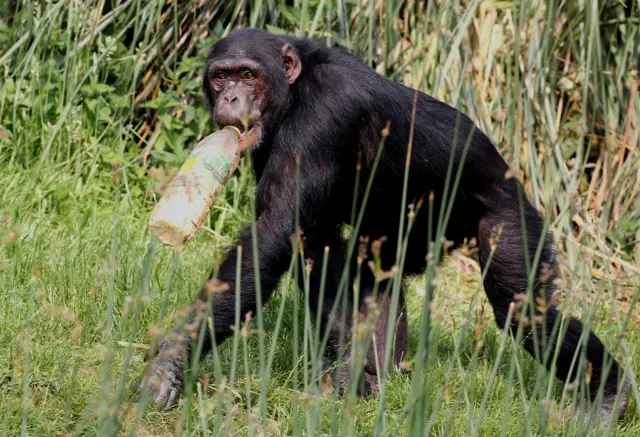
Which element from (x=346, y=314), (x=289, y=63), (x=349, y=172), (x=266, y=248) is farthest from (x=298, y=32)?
(x=266, y=248)

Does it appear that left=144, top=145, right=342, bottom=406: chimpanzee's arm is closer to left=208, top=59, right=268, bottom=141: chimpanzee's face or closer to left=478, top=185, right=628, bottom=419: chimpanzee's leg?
left=208, top=59, right=268, bottom=141: chimpanzee's face

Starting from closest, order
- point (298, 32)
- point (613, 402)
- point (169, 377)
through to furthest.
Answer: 1. point (169, 377)
2. point (613, 402)
3. point (298, 32)

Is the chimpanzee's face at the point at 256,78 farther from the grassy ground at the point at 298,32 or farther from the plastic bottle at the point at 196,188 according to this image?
the grassy ground at the point at 298,32

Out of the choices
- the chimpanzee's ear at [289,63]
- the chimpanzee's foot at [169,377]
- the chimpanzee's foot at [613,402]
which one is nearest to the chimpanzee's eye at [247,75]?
the chimpanzee's ear at [289,63]

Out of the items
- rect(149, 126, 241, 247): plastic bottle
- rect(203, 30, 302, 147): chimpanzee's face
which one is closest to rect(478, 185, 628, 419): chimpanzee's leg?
rect(203, 30, 302, 147): chimpanzee's face

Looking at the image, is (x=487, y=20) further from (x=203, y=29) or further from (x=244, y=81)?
(x=244, y=81)

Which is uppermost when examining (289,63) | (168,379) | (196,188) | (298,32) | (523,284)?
(298,32)

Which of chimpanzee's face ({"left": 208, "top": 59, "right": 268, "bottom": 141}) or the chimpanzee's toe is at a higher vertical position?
chimpanzee's face ({"left": 208, "top": 59, "right": 268, "bottom": 141})

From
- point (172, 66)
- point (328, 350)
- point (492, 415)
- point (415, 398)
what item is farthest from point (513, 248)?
point (172, 66)

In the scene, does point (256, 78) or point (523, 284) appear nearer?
point (523, 284)

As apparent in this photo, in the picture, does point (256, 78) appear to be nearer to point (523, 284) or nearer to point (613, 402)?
point (523, 284)

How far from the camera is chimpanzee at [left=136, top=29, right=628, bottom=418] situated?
12.3 feet

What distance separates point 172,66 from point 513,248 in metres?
3.25

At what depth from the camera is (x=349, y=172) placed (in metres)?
4.09
